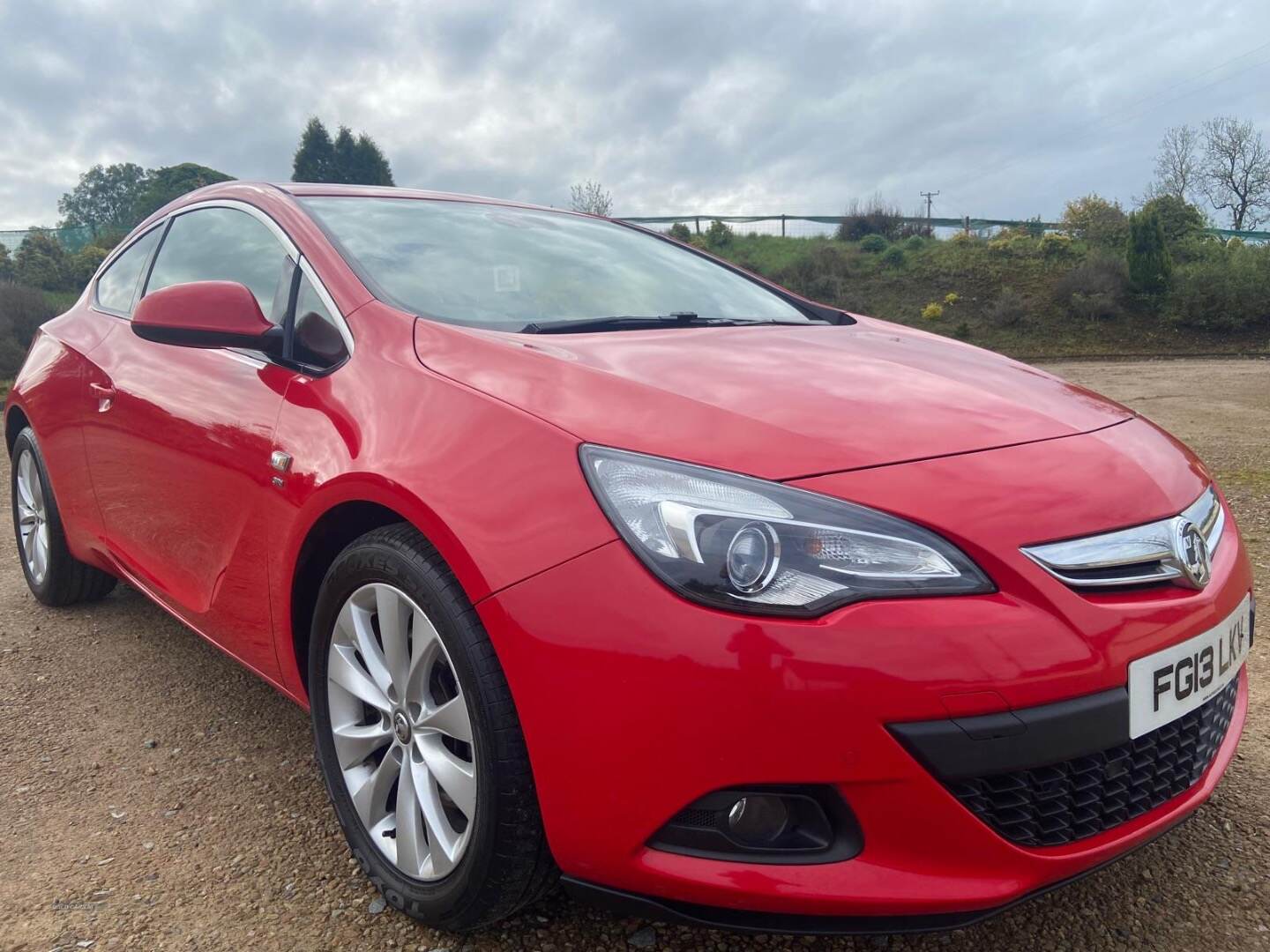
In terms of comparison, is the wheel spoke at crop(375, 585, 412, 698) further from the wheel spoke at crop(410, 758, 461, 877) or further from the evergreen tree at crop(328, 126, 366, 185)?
the evergreen tree at crop(328, 126, 366, 185)

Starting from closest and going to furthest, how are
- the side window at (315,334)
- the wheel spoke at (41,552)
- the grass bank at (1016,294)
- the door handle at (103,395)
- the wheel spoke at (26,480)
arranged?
the side window at (315,334), the door handle at (103,395), the wheel spoke at (41,552), the wheel spoke at (26,480), the grass bank at (1016,294)

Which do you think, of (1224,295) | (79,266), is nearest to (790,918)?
(1224,295)

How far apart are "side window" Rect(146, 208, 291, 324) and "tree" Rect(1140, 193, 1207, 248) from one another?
23908 millimetres

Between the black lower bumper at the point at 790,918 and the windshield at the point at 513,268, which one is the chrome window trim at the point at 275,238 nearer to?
the windshield at the point at 513,268

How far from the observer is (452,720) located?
1545 millimetres

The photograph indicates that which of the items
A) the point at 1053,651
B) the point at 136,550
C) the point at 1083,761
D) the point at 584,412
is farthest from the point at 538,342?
the point at 136,550

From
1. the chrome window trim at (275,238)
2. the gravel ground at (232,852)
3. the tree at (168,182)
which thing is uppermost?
the tree at (168,182)

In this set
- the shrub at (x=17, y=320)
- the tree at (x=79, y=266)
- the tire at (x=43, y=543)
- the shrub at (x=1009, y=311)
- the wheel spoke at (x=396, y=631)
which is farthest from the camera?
the tree at (x=79, y=266)

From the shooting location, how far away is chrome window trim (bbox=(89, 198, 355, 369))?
1.99 metres

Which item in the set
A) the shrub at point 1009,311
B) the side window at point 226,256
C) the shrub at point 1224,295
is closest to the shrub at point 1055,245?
the shrub at point 1009,311

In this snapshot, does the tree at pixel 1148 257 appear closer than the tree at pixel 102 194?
Yes

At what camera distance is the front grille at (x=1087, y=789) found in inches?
50.9

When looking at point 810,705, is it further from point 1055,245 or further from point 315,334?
point 1055,245

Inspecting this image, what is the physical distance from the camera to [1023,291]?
70.4ft
